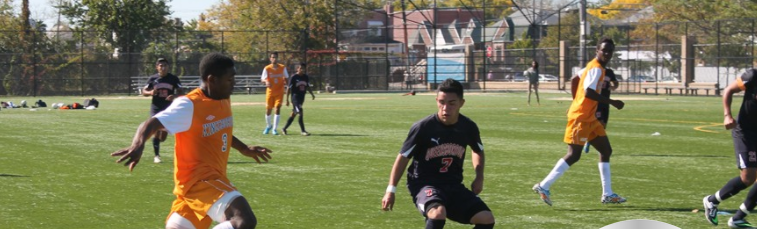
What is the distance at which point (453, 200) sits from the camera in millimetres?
7301

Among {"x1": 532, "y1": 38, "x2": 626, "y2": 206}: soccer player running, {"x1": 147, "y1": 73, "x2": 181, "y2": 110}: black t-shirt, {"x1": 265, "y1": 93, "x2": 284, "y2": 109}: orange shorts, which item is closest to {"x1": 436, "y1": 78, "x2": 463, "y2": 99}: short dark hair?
{"x1": 532, "y1": 38, "x2": 626, "y2": 206}: soccer player running

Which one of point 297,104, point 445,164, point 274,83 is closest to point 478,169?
point 445,164

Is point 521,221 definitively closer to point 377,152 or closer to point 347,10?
point 377,152

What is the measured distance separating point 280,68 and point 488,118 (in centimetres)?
812

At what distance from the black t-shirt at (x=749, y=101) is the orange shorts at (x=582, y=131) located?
83.8 inches

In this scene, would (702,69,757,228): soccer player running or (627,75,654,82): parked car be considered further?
(627,75,654,82): parked car

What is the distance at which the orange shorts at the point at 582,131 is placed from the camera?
11609 millimetres

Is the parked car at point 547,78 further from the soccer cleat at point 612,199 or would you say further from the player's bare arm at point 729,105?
the player's bare arm at point 729,105

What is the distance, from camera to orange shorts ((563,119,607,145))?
1161 centimetres

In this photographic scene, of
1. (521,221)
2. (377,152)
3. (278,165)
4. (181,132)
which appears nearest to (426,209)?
(181,132)

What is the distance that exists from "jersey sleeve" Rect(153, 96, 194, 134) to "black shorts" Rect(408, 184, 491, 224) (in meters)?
1.80

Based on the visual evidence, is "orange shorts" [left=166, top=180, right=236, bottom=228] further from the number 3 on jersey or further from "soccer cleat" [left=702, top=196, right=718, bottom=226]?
"soccer cleat" [left=702, top=196, right=718, bottom=226]

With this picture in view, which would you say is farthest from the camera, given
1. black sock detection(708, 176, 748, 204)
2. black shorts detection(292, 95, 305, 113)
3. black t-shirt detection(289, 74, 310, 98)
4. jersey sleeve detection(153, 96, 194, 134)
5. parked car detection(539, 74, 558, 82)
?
parked car detection(539, 74, 558, 82)

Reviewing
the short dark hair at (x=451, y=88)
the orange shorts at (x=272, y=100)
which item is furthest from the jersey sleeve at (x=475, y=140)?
the orange shorts at (x=272, y=100)
